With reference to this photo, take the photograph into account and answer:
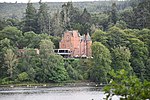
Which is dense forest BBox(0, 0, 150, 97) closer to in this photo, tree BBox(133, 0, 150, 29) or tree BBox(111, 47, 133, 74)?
tree BBox(111, 47, 133, 74)

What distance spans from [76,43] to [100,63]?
36.1ft

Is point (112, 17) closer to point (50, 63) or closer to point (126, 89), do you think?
point (50, 63)

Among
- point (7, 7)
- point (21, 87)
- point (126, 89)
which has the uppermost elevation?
point (7, 7)

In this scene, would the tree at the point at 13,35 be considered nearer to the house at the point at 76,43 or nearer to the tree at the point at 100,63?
the house at the point at 76,43

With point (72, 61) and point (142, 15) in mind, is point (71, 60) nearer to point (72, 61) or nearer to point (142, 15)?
point (72, 61)

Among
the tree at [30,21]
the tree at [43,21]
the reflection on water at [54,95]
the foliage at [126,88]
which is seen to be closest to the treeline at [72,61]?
the tree at [43,21]

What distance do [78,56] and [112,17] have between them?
1558 centimetres

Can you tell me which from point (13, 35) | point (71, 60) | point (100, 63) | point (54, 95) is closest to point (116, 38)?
point (71, 60)

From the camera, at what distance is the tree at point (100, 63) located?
57.5m

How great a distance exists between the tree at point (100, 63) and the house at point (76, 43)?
7.81 m

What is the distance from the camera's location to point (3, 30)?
6712cm

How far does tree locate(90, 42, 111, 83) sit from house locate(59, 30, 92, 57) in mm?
7811

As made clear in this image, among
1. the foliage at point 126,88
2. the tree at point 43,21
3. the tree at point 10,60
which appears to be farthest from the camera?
the tree at point 43,21

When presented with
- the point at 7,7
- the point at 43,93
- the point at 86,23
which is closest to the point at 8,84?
the point at 43,93
